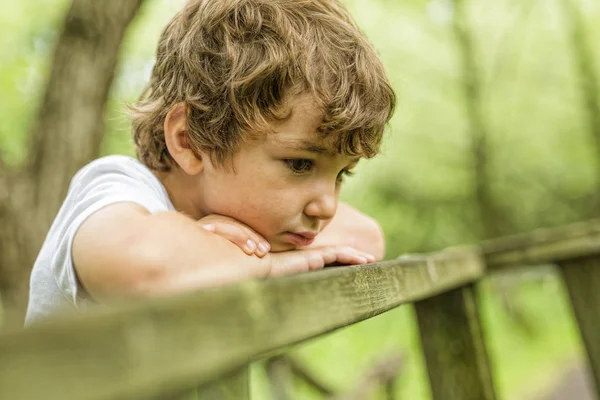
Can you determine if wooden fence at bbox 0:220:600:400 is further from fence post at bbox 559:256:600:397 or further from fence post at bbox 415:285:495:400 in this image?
fence post at bbox 559:256:600:397

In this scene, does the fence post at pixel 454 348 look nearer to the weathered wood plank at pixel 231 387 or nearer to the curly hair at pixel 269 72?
the curly hair at pixel 269 72

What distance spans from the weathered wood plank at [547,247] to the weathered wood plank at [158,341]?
1.62 m

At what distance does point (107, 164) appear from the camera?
1.49 metres

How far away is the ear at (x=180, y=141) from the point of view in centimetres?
163

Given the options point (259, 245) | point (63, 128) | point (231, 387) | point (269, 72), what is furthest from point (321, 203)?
point (63, 128)

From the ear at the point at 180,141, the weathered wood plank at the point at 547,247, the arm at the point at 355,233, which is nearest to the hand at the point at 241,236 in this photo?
the ear at the point at 180,141

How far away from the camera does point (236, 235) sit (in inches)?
53.9

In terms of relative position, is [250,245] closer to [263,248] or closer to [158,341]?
[263,248]

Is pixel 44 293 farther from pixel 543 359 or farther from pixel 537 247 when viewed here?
pixel 543 359

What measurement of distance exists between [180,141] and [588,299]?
1.49 meters

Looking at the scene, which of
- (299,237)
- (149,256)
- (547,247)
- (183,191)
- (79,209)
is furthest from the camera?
(547,247)

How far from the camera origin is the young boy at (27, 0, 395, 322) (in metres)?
1.36

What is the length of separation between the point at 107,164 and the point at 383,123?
669 mm

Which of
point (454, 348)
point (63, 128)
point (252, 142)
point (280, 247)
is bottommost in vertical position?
point (454, 348)
